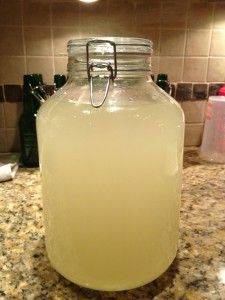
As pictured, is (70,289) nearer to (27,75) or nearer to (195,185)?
(195,185)

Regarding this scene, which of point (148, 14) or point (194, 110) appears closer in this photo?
point (148, 14)

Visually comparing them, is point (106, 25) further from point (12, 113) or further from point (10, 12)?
point (12, 113)

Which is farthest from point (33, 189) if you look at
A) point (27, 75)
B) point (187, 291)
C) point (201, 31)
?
point (201, 31)

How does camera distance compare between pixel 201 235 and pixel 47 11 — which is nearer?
pixel 201 235

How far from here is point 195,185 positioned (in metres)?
0.70

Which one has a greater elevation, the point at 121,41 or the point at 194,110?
the point at 121,41

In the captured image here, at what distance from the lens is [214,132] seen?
85cm

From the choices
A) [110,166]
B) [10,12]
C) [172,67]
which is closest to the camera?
[110,166]

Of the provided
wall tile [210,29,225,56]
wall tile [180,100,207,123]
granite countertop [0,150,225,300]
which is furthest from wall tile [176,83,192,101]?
granite countertop [0,150,225,300]

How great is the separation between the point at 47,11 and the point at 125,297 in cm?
74

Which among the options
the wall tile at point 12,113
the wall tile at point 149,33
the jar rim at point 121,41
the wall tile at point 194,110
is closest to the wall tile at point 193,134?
the wall tile at point 194,110

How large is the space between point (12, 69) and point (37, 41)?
4.3 inches

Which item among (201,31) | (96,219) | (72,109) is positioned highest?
(201,31)

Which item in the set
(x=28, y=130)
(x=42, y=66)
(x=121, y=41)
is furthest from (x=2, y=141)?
(x=121, y=41)
